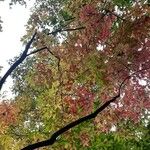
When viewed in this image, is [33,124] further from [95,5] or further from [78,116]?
[95,5]

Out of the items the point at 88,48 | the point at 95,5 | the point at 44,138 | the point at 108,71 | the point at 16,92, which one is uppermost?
the point at 16,92

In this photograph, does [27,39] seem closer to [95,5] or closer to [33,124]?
[95,5]

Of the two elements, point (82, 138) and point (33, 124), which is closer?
point (82, 138)

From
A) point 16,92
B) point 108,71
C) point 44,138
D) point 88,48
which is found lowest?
point 44,138

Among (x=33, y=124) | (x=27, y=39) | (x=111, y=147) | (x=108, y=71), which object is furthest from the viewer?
(x=111, y=147)

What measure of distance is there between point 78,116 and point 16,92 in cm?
1236

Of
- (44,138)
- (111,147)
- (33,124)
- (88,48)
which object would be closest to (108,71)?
(88,48)

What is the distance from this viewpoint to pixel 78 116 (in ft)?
37.9

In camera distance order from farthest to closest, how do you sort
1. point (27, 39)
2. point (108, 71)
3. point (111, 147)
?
point (111, 147), point (27, 39), point (108, 71)

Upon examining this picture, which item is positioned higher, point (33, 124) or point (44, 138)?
point (33, 124)

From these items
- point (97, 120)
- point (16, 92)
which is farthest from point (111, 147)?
point (97, 120)

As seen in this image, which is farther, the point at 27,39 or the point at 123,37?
the point at 27,39

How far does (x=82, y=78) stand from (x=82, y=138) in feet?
6.20

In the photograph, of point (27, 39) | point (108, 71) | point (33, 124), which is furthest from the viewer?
point (33, 124)
